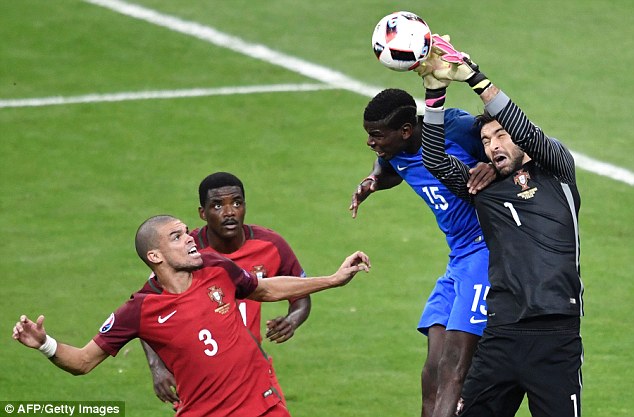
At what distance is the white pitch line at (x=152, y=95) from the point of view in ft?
66.9

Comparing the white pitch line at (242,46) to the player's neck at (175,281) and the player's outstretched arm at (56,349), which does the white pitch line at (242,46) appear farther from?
the player's outstretched arm at (56,349)

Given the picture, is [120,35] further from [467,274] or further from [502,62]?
[467,274]

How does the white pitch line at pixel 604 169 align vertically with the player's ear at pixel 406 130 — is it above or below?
below

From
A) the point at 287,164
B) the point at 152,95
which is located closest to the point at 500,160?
the point at 287,164

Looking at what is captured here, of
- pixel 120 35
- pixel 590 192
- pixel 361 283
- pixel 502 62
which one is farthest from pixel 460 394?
pixel 120 35

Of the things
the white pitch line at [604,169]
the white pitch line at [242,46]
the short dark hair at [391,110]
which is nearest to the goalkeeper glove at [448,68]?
the short dark hair at [391,110]

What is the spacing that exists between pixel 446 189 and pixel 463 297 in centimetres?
78

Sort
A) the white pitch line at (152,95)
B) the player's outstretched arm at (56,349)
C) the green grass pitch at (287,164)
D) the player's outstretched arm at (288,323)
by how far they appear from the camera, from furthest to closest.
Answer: the white pitch line at (152,95) < the green grass pitch at (287,164) < the player's outstretched arm at (288,323) < the player's outstretched arm at (56,349)

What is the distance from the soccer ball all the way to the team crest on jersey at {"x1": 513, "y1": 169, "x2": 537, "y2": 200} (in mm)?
946

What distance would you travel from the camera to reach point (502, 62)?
21.0 m

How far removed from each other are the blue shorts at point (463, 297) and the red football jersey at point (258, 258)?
1.04 meters

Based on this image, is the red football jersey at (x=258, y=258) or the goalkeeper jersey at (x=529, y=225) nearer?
the goalkeeper jersey at (x=529, y=225)

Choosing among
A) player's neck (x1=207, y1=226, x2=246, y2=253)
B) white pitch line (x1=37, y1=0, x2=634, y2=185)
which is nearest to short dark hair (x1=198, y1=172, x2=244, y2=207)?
player's neck (x1=207, y1=226, x2=246, y2=253)

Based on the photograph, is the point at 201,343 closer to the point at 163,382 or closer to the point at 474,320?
the point at 163,382
